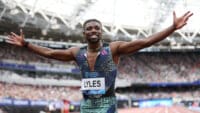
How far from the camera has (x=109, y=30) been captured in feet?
155

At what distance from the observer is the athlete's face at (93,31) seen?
4.86 m

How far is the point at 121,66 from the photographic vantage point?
50562 millimetres

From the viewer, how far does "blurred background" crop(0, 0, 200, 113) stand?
134 feet

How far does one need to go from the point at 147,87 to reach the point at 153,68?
2.57 m

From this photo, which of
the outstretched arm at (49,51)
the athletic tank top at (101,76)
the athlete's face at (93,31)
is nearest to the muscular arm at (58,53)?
the outstretched arm at (49,51)

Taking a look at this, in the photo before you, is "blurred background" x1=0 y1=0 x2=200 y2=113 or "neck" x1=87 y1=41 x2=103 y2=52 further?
"blurred background" x1=0 y1=0 x2=200 y2=113

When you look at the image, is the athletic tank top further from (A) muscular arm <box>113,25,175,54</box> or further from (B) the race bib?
(A) muscular arm <box>113,25,175,54</box>

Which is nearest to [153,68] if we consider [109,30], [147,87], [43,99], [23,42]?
[147,87]

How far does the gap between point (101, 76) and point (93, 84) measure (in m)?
0.13

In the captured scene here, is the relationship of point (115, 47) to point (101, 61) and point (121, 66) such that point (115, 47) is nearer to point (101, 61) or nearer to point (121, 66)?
point (101, 61)

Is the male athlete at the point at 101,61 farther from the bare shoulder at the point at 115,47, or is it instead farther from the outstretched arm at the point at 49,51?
the outstretched arm at the point at 49,51

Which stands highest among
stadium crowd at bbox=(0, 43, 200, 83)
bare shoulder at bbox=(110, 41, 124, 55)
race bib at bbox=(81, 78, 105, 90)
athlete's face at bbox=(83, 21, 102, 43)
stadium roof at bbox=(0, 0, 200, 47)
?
stadium roof at bbox=(0, 0, 200, 47)

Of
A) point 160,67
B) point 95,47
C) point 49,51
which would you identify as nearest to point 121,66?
point 160,67

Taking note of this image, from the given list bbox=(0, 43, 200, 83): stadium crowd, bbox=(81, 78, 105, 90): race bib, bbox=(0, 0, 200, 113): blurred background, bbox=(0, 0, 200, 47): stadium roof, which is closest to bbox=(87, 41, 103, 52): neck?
bbox=(81, 78, 105, 90): race bib
